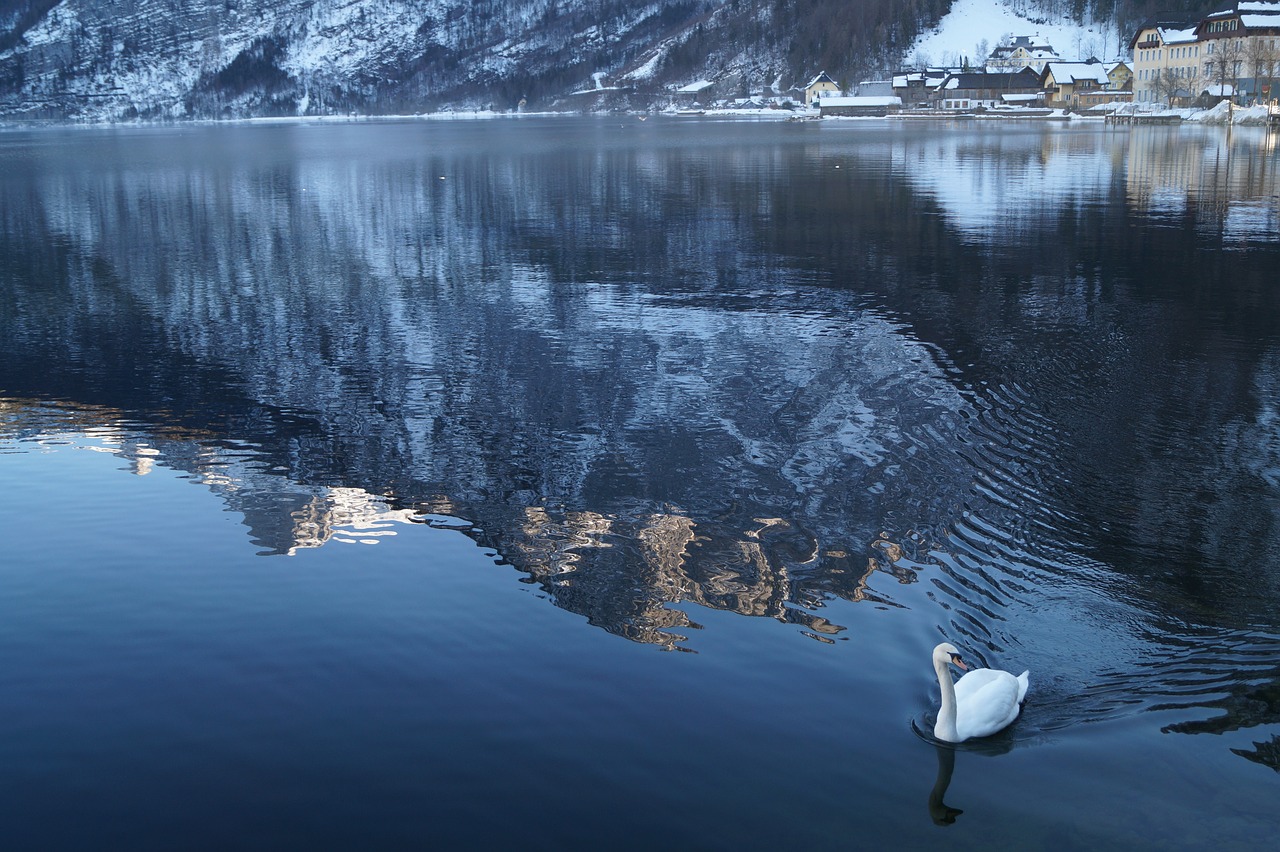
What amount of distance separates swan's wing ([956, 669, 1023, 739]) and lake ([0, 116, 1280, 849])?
23 cm

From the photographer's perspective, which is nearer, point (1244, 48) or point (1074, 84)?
point (1244, 48)

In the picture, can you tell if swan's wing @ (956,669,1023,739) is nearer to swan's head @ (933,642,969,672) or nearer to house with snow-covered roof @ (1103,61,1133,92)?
swan's head @ (933,642,969,672)

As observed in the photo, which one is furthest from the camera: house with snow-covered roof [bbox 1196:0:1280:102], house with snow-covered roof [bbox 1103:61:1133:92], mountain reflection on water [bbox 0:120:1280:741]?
house with snow-covered roof [bbox 1103:61:1133:92]

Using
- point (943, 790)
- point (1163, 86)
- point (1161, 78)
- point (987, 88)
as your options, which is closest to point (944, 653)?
point (943, 790)

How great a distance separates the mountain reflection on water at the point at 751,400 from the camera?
12883 mm

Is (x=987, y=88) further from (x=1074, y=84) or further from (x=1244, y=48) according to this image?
(x=1244, y=48)

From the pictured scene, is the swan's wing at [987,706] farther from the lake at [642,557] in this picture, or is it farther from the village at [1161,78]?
the village at [1161,78]

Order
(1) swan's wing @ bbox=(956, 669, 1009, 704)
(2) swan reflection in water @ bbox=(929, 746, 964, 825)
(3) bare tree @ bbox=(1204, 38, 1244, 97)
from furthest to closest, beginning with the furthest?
(3) bare tree @ bbox=(1204, 38, 1244, 97) < (1) swan's wing @ bbox=(956, 669, 1009, 704) < (2) swan reflection in water @ bbox=(929, 746, 964, 825)

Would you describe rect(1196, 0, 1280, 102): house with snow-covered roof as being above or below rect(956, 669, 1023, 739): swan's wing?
above

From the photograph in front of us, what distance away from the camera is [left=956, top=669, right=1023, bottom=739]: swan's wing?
9688mm

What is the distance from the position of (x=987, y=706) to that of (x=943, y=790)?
888 mm

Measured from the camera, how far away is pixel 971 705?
973 centimetres

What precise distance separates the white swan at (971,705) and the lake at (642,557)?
8.4 inches

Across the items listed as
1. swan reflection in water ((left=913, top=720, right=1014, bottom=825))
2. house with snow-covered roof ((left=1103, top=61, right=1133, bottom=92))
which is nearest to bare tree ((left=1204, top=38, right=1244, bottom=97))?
house with snow-covered roof ((left=1103, top=61, right=1133, bottom=92))
